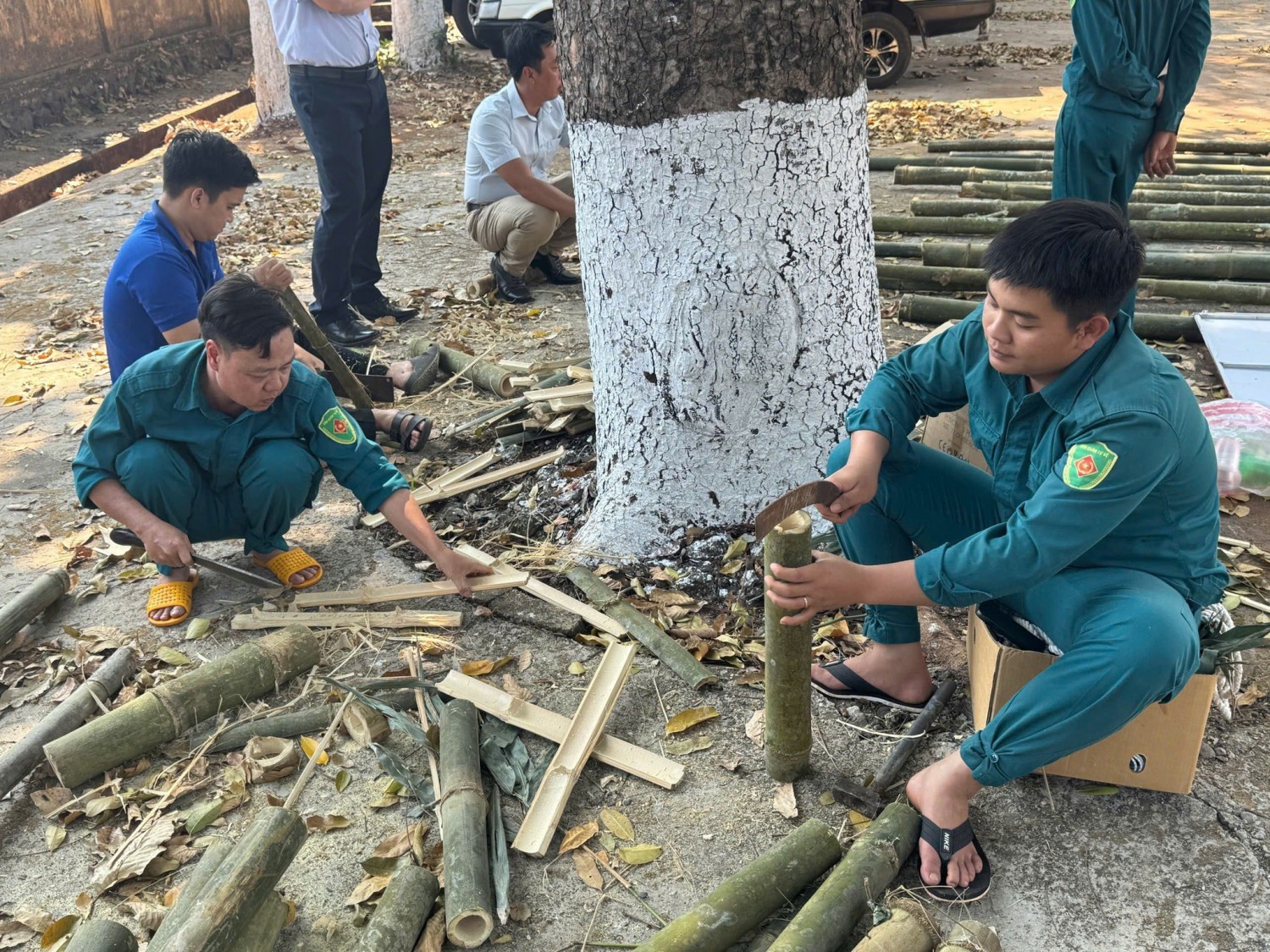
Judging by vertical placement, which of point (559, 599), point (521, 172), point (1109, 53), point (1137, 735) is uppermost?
point (1109, 53)

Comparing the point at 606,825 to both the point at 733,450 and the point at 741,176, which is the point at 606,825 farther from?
the point at 741,176

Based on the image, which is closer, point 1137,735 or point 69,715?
point 1137,735

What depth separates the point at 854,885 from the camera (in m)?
2.22

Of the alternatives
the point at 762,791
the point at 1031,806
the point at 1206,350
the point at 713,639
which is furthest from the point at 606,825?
the point at 1206,350

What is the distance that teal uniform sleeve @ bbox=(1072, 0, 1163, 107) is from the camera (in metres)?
3.96

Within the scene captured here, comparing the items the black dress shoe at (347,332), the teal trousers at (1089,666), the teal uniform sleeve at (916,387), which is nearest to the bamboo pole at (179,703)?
the teal uniform sleeve at (916,387)

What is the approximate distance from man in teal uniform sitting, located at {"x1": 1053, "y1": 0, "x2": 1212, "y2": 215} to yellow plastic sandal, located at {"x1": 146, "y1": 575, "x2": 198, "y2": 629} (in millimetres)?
3596

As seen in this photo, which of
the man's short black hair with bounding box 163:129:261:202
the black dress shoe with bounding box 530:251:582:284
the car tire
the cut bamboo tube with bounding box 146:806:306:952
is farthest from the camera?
the car tire

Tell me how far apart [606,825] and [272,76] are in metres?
10.6

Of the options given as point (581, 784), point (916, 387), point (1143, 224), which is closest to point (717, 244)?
point (916, 387)

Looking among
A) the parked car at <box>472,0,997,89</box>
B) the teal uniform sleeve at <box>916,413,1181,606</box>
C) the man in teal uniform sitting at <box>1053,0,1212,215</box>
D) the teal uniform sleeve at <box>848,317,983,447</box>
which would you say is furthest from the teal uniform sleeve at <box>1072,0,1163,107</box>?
the parked car at <box>472,0,997,89</box>

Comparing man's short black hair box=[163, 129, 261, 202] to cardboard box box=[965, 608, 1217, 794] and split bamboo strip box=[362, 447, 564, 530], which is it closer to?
split bamboo strip box=[362, 447, 564, 530]

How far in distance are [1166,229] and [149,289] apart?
5613mm

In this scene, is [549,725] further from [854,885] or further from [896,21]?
[896,21]
